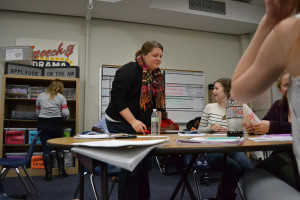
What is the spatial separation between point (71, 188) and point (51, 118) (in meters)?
1.22

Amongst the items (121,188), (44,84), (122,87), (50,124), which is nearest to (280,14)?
(121,188)

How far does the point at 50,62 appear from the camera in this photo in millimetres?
4672

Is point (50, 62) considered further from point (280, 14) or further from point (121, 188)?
point (280, 14)

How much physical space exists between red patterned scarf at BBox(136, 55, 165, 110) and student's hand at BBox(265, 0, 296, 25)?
4.38 feet

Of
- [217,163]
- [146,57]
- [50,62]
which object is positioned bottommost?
[217,163]

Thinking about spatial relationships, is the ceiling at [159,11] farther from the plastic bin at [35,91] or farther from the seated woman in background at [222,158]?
the seated woman in background at [222,158]

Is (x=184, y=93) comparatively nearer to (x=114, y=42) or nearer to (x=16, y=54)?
(x=114, y=42)

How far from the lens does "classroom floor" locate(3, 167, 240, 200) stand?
268 centimetres

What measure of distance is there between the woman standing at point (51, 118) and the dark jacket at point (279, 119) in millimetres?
3040

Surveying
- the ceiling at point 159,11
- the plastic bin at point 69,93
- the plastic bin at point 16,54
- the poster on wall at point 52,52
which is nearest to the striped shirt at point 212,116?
the ceiling at point 159,11

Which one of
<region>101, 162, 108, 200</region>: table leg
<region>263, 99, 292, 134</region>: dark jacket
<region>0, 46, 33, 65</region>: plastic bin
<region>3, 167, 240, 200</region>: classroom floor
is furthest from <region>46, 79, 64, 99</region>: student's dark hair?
<region>101, 162, 108, 200</region>: table leg

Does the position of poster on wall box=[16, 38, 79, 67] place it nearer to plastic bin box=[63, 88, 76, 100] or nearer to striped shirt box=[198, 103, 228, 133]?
plastic bin box=[63, 88, 76, 100]

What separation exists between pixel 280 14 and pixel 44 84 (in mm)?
4536

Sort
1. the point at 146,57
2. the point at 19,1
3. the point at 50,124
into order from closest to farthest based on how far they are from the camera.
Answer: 1. the point at 146,57
2. the point at 50,124
3. the point at 19,1
